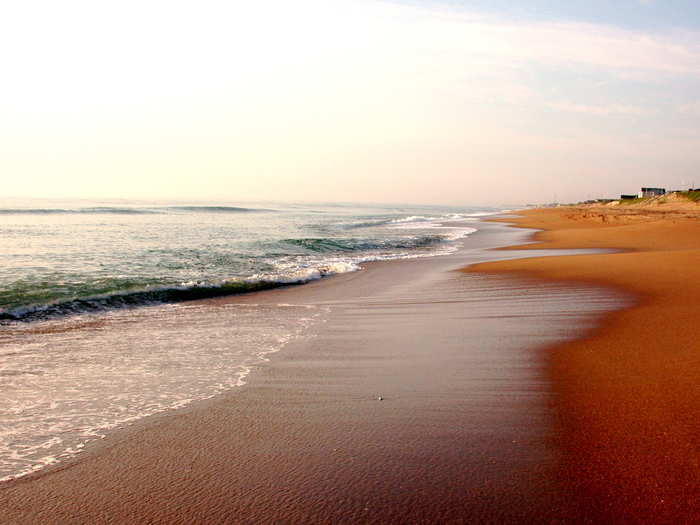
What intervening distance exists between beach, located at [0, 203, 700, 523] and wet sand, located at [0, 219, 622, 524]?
13 millimetres

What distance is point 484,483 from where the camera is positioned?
3031 millimetres

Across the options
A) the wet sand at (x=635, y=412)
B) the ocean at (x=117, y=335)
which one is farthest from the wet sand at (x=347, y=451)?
the ocean at (x=117, y=335)

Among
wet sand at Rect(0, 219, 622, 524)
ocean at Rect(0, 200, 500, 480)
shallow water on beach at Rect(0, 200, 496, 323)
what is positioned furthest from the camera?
shallow water on beach at Rect(0, 200, 496, 323)

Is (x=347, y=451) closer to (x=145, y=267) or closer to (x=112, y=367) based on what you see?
(x=112, y=367)

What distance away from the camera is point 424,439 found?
3.66 meters

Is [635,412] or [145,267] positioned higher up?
[145,267]

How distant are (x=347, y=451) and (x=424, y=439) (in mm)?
560

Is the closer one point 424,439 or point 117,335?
point 424,439

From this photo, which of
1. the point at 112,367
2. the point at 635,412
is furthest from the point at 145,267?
the point at 635,412

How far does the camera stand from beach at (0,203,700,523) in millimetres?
2814

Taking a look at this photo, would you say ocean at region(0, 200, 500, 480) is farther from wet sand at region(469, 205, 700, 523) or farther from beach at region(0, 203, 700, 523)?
wet sand at region(469, 205, 700, 523)

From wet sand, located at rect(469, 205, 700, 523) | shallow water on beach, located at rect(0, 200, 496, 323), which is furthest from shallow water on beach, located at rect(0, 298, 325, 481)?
wet sand, located at rect(469, 205, 700, 523)

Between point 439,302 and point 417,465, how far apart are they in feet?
20.4

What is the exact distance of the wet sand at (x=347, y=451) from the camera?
2805 mm
